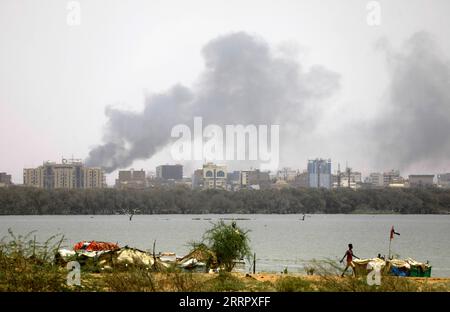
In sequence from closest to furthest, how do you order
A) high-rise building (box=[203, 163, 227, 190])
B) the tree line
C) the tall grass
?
the tall grass
the tree line
high-rise building (box=[203, 163, 227, 190])

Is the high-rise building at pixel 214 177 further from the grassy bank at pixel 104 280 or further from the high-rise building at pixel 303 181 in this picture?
the grassy bank at pixel 104 280

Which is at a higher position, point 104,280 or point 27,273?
point 27,273

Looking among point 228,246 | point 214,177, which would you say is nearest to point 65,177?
point 214,177

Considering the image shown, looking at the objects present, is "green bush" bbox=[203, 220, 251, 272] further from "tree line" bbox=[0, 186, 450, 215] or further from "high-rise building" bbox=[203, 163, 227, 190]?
"high-rise building" bbox=[203, 163, 227, 190]

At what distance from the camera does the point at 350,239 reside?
86562 millimetres

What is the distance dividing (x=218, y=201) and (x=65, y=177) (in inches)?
1622

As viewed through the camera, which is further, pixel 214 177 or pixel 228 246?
pixel 214 177

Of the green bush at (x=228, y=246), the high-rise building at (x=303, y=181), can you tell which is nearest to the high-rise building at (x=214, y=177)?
the high-rise building at (x=303, y=181)

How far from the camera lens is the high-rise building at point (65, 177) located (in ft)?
563

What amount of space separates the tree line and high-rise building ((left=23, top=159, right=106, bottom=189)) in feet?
56.8

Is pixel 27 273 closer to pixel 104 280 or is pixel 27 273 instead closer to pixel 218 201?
pixel 104 280

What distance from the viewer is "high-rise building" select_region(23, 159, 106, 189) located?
171500mm

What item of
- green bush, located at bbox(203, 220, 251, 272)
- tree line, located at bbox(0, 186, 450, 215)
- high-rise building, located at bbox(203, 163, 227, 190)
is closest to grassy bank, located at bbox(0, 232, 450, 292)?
green bush, located at bbox(203, 220, 251, 272)

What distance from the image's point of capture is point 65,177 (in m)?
172
